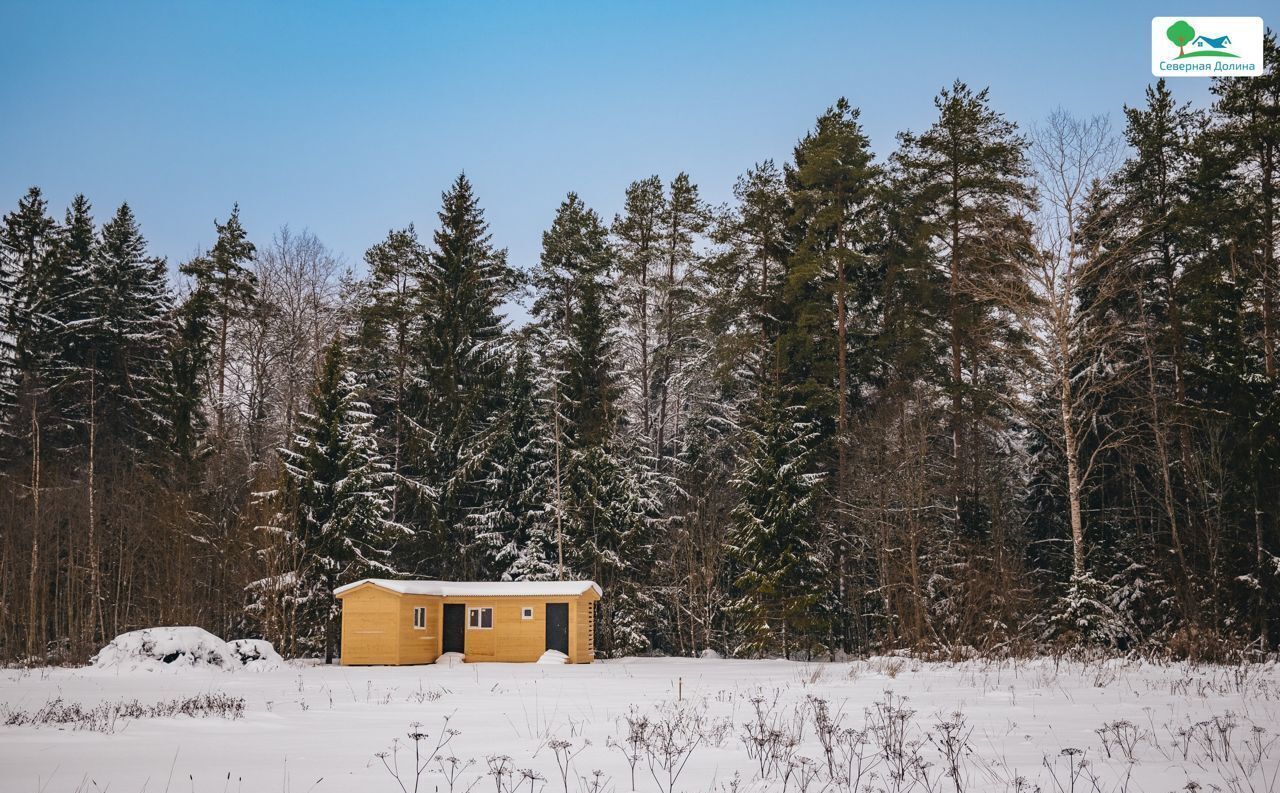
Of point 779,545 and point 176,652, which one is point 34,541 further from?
point 779,545

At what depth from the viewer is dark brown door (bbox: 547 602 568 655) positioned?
1192 inches

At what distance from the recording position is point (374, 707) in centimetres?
1350

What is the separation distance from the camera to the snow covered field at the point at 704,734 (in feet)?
23.3

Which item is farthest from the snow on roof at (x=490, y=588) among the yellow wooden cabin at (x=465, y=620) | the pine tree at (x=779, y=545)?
the pine tree at (x=779, y=545)

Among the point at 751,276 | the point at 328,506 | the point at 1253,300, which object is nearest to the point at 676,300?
the point at 751,276

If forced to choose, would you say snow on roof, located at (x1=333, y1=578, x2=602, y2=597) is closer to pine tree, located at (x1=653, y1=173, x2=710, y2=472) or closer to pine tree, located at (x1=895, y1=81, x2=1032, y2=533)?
pine tree, located at (x1=653, y1=173, x2=710, y2=472)

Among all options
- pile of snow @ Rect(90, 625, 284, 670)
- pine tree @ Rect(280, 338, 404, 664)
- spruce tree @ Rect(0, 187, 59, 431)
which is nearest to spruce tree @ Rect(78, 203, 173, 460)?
spruce tree @ Rect(0, 187, 59, 431)

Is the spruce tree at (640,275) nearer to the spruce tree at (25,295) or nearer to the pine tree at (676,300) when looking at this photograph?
the pine tree at (676,300)

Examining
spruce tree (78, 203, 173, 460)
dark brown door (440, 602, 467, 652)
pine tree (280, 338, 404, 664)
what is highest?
spruce tree (78, 203, 173, 460)

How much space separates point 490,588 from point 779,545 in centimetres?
908

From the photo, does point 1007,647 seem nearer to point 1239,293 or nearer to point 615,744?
point 1239,293

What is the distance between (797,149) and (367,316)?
17248mm

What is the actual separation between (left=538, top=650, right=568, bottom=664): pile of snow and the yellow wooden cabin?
0.78ft

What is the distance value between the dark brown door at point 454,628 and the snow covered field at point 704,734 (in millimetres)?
13757
